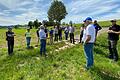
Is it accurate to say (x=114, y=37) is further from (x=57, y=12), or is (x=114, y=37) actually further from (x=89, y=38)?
(x=57, y=12)

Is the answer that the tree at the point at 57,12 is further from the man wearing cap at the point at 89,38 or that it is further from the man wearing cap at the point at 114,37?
the man wearing cap at the point at 89,38

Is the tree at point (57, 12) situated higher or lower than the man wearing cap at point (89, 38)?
higher

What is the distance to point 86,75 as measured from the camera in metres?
11.5

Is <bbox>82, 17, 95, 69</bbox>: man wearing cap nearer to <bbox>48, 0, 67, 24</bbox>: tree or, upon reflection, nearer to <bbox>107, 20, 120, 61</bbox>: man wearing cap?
<bbox>107, 20, 120, 61</bbox>: man wearing cap

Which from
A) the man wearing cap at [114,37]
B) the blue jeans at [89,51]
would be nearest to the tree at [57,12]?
the man wearing cap at [114,37]

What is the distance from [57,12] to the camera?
124812 millimetres

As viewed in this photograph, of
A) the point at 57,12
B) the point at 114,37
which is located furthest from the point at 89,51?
the point at 57,12

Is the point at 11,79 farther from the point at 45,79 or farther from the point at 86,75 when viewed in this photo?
the point at 86,75

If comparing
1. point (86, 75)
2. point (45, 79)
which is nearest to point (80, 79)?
point (86, 75)

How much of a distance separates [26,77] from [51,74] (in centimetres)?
108

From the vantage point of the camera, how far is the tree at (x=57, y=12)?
11844 centimetres

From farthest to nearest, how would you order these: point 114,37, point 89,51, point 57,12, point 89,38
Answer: point 57,12, point 114,37, point 89,51, point 89,38

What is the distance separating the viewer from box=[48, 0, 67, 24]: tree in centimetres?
11844

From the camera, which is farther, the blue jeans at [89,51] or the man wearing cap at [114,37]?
the man wearing cap at [114,37]
